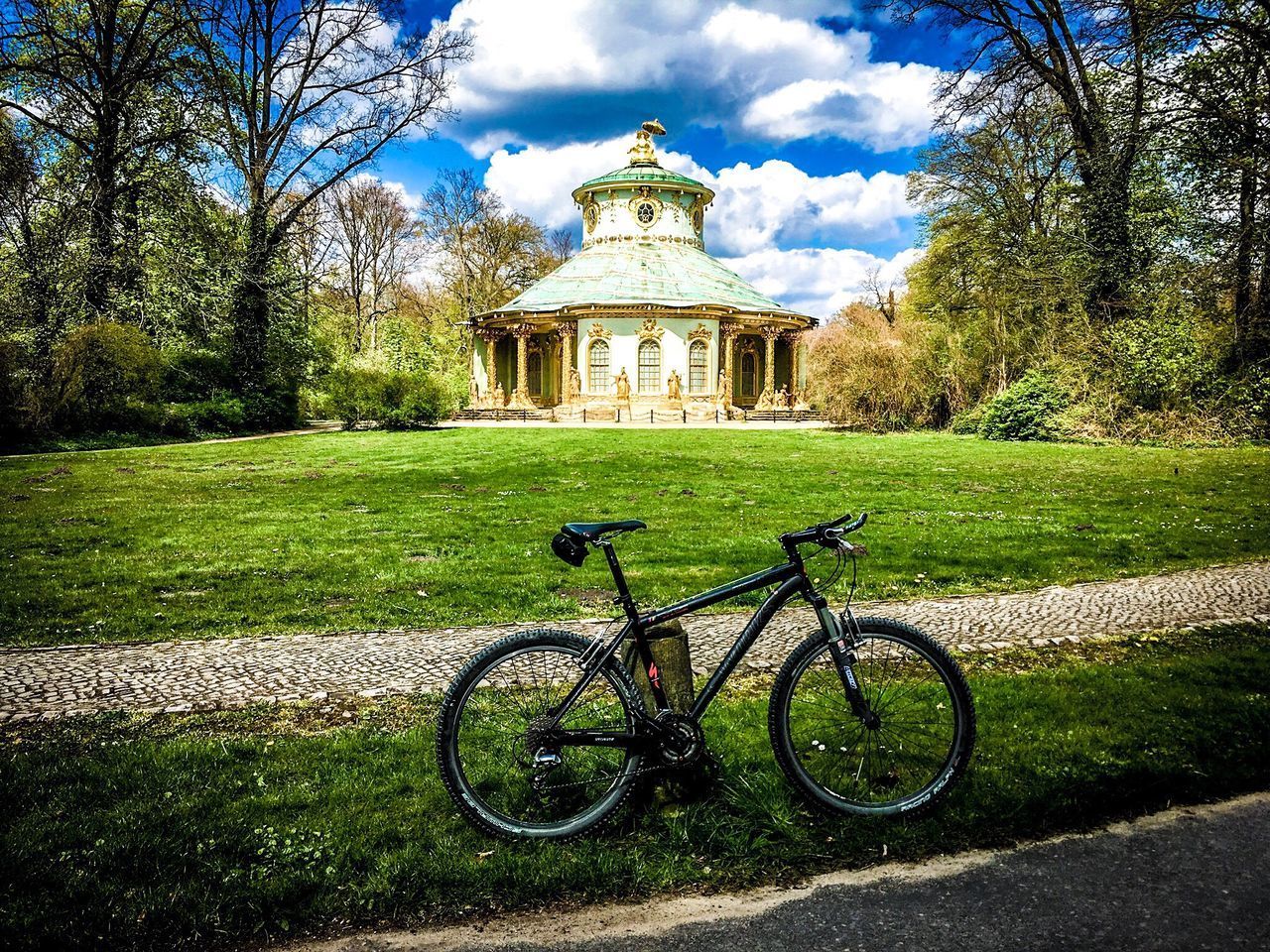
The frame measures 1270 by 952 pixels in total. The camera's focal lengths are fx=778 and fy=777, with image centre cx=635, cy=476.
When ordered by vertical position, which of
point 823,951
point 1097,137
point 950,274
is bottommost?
point 823,951

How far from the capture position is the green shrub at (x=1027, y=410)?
80.6 ft

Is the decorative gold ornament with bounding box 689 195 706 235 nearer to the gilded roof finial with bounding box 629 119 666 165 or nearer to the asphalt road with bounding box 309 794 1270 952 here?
the gilded roof finial with bounding box 629 119 666 165

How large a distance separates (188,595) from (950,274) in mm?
33220

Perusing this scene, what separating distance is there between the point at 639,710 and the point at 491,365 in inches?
1699

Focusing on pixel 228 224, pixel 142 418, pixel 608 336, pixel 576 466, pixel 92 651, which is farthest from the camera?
pixel 608 336

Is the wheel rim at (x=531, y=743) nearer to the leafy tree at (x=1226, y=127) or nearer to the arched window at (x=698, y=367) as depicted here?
the leafy tree at (x=1226, y=127)

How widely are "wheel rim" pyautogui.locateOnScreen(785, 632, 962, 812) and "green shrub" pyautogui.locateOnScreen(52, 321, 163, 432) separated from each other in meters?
23.9

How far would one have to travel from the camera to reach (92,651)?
19.1 ft

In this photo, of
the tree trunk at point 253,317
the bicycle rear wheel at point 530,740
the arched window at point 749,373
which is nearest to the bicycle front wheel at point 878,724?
the bicycle rear wheel at point 530,740

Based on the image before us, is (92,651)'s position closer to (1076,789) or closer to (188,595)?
(188,595)

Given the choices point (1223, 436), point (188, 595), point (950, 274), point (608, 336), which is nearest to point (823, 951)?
point (188, 595)

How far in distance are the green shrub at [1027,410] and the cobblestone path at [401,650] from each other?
60.6 ft

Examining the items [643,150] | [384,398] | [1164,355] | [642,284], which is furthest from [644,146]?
[1164,355]

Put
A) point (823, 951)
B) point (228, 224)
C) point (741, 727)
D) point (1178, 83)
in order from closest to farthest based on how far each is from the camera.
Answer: point (823, 951) < point (741, 727) < point (1178, 83) < point (228, 224)
